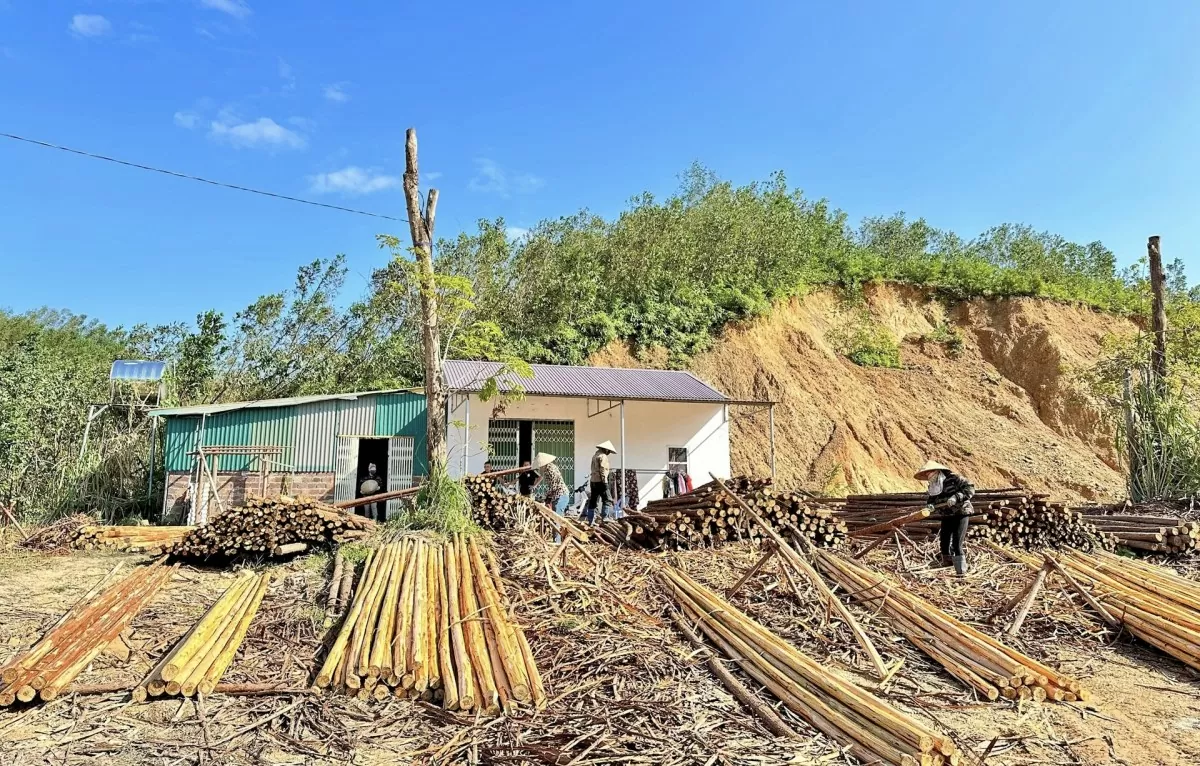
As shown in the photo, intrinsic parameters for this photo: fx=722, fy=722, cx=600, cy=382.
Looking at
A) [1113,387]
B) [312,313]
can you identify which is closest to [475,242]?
[312,313]

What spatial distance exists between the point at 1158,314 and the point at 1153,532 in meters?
7.46

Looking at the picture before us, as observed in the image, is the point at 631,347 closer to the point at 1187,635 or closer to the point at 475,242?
the point at 475,242

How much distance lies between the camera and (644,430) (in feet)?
60.0

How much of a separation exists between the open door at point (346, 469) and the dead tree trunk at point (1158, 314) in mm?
16371

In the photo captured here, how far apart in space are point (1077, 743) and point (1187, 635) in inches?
110

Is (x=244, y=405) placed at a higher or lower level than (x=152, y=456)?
higher

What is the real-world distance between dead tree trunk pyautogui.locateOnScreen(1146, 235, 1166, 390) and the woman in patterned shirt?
38.8 feet

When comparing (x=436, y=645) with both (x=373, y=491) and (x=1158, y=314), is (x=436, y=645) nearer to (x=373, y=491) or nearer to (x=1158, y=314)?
(x=373, y=491)

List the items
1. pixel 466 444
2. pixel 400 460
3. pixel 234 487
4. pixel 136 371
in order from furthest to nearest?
pixel 136 371 → pixel 400 460 → pixel 466 444 → pixel 234 487

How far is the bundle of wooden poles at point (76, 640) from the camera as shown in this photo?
4648mm

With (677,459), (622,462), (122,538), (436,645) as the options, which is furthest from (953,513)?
(122,538)

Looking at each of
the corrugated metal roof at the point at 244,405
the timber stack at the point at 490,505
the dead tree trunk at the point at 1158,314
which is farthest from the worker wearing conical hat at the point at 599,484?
the dead tree trunk at the point at 1158,314

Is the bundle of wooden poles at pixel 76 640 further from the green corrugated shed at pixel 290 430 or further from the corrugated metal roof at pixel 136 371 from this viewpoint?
the corrugated metal roof at pixel 136 371

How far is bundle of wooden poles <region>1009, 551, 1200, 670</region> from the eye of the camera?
246 inches
